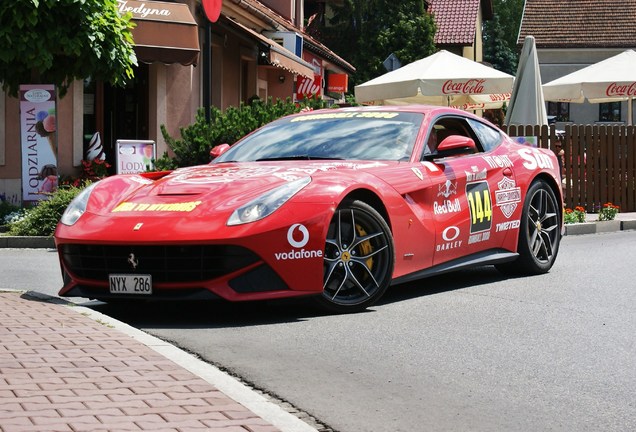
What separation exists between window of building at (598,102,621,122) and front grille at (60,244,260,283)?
179 ft

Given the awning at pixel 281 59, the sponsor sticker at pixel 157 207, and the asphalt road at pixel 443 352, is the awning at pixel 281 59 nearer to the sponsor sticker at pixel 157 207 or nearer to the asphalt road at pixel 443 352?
the asphalt road at pixel 443 352

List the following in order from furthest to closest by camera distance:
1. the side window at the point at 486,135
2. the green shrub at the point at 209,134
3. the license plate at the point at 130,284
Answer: the green shrub at the point at 209,134, the side window at the point at 486,135, the license plate at the point at 130,284

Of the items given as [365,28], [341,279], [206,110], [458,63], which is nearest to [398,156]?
[341,279]

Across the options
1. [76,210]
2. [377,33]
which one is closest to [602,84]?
[76,210]

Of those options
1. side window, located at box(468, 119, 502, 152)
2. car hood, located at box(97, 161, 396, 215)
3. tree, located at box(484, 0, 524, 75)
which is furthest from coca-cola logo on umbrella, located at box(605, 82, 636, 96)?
tree, located at box(484, 0, 524, 75)

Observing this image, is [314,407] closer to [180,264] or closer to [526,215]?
[180,264]

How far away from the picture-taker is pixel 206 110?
17.1m

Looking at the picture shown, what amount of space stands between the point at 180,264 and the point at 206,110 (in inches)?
388

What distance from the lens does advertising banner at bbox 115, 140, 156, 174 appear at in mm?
17172

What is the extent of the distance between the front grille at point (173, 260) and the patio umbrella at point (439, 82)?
13671 mm

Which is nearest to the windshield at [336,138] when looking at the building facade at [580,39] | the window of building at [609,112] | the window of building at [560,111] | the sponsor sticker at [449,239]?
the sponsor sticker at [449,239]

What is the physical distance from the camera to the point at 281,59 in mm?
24750

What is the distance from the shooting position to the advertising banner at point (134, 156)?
17.2m

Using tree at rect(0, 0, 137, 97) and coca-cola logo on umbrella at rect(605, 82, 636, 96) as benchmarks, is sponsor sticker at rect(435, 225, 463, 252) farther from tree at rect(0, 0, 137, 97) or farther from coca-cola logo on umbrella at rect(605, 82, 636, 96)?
coca-cola logo on umbrella at rect(605, 82, 636, 96)
